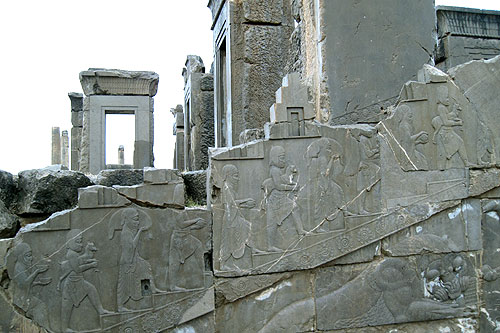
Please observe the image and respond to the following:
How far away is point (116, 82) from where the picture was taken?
9.98 metres

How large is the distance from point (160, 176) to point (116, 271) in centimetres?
86

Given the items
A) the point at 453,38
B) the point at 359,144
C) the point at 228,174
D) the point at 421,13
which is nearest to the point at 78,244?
the point at 228,174

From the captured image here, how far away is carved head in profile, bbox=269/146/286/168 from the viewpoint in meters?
4.08

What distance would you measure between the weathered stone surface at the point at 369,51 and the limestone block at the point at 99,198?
2444 millimetres

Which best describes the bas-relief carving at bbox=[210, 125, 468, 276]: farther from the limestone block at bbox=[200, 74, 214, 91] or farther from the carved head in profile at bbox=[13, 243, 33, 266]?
the limestone block at bbox=[200, 74, 214, 91]

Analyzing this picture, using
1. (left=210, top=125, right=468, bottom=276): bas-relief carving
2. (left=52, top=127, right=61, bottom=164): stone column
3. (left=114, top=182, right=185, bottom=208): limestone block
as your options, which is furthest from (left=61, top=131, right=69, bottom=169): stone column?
(left=210, top=125, right=468, bottom=276): bas-relief carving

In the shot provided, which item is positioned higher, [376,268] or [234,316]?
[376,268]

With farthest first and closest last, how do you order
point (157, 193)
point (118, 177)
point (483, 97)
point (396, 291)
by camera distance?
point (118, 177), point (483, 97), point (396, 291), point (157, 193)

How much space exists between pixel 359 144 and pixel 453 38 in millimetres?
6604

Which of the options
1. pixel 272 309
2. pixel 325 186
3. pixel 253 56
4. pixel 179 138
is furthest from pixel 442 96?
pixel 179 138

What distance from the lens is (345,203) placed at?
4.22 m

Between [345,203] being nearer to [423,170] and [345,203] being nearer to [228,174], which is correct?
[423,170]

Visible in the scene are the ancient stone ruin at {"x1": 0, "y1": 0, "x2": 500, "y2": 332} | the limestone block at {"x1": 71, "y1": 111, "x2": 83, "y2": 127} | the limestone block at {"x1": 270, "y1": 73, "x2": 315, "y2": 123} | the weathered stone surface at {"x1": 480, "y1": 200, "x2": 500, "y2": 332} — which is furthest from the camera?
the limestone block at {"x1": 71, "y1": 111, "x2": 83, "y2": 127}

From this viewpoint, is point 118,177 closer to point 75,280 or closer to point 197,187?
point 197,187
